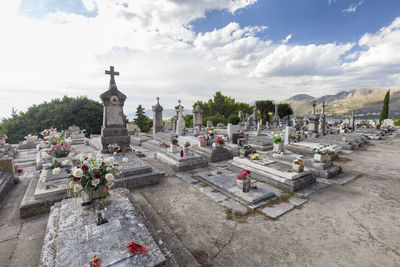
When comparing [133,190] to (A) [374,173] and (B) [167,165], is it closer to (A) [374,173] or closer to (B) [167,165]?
(B) [167,165]

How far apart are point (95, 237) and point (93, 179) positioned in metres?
1.32

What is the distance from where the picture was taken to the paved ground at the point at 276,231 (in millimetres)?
3877

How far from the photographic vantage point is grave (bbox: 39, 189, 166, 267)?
3.05m

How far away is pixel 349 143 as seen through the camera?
1540 centimetres

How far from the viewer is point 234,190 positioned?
6.68m

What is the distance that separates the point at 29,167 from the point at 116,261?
11373 millimetres

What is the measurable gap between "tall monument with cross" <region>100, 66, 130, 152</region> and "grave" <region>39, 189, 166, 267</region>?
5.96 meters

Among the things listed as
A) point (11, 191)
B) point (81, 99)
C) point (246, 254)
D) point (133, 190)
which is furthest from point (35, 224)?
point (81, 99)

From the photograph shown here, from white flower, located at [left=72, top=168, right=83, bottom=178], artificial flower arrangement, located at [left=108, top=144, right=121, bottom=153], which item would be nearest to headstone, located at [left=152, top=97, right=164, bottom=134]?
artificial flower arrangement, located at [left=108, top=144, right=121, bottom=153]

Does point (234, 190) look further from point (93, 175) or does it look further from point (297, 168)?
point (93, 175)

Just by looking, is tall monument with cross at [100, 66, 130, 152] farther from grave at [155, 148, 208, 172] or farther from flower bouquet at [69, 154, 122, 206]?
flower bouquet at [69, 154, 122, 206]

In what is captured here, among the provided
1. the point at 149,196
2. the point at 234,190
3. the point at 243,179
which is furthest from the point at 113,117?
the point at 243,179

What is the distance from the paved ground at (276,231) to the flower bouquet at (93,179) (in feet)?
4.88

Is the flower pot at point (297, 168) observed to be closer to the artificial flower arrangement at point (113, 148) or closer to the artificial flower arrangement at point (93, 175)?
Result: the artificial flower arrangement at point (93, 175)
